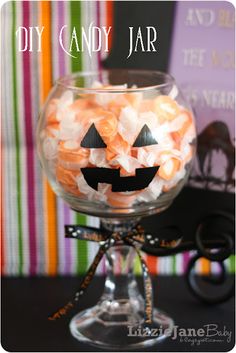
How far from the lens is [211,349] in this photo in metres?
0.85

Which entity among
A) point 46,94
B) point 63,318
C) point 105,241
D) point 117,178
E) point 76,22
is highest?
point 76,22

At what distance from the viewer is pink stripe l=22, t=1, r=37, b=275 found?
98 centimetres

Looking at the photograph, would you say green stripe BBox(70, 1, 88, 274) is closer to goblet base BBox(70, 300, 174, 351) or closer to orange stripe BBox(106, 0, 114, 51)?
orange stripe BBox(106, 0, 114, 51)

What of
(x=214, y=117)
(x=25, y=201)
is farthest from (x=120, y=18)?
(x=25, y=201)

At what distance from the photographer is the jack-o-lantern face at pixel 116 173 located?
0.77 m

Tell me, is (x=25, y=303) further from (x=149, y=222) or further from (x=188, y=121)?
(x=188, y=121)

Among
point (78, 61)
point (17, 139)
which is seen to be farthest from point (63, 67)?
point (17, 139)

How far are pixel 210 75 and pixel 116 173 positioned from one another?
0.31 metres

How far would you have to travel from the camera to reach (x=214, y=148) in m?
1.00

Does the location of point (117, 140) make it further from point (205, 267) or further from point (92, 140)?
point (205, 267)

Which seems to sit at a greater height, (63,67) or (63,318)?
(63,67)

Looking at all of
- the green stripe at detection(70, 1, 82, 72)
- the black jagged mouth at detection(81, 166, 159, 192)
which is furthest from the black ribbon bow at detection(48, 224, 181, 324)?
the green stripe at detection(70, 1, 82, 72)

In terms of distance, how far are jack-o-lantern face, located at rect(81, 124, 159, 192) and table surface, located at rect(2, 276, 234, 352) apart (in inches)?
9.4

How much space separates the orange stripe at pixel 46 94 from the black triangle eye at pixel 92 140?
0.26 meters
